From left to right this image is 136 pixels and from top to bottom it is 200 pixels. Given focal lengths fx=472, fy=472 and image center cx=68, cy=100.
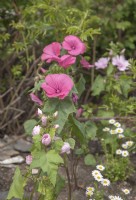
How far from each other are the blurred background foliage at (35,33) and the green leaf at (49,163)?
3.70 feet

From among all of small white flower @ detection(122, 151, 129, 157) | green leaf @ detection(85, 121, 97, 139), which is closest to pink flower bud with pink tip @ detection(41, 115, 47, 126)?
green leaf @ detection(85, 121, 97, 139)

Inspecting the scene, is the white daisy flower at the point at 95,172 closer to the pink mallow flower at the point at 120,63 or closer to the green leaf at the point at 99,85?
the green leaf at the point at 99,85

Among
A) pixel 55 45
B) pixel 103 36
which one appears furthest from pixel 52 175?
pixel 103 36

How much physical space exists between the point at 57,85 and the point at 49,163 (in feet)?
1.37

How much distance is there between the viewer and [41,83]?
2.48m

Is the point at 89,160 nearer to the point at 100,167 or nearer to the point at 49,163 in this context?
the point at 100,167

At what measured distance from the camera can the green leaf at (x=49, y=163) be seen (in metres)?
2.18

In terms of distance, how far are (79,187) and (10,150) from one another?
76cm

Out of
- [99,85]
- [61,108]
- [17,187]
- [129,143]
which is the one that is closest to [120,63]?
[99,85]

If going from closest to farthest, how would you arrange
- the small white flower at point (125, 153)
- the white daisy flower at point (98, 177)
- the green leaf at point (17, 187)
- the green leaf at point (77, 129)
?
the green leaf at point (17, 187) → the green leaf at point (77, 129) → the white daisy flower at point (98, 177) → the small white flower at point (125, 153)

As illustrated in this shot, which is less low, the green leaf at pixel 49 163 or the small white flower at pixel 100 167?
the green leaf at pixel 49 163

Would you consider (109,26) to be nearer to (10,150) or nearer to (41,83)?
(10,150)

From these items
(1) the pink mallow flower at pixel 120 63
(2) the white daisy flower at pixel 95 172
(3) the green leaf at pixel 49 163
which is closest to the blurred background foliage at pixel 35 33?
(1) the pink mallow flower at pixel 120 63

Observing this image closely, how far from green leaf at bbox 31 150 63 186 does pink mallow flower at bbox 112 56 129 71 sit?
4.99 ft
